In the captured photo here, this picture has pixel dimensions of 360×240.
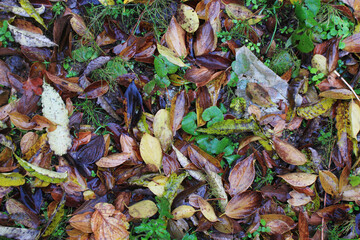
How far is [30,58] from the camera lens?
1735 millimetres

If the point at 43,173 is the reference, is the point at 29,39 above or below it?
above

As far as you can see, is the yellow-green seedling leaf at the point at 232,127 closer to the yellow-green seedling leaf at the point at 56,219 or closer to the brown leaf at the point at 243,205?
the brown leaf at the point at 243,205

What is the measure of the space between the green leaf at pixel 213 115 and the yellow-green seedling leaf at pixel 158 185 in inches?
17.4

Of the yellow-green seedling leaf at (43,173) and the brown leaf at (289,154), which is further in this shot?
the brown leaf at (289,154)

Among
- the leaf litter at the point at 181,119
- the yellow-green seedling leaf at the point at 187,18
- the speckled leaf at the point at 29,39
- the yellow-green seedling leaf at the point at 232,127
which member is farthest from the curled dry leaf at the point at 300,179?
the speckled leaf at the point at 29,39

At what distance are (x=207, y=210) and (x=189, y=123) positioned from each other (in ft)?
1.75

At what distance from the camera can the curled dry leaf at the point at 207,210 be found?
5.28 ft

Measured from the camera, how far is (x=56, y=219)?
64.0 inches

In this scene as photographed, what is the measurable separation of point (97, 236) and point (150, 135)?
2.20ft

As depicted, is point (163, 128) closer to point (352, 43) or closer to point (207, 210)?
point (207, 210)

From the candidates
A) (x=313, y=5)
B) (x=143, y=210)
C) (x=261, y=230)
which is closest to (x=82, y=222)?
→ (x=143, y=210)

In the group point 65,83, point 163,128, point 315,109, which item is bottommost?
point 163,128

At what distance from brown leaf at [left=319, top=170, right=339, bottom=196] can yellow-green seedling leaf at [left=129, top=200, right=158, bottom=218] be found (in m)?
1.06

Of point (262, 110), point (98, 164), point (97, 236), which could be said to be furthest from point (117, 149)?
point (262, 110)
